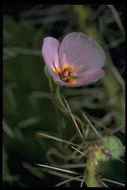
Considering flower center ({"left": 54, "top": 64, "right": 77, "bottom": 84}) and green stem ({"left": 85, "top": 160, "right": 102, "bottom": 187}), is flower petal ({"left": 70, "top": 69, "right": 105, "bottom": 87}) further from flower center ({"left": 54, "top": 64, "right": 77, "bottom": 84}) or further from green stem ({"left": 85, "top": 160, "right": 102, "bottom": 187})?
green stem ({"left": 85, "top": 160, "right": 102, "bottom": 187})

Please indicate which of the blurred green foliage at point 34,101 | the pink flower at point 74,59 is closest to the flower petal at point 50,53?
the pink flower at point 74,59

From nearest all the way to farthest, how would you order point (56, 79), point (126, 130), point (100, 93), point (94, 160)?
1. point (56, 79)
2. point (94, 160)
3. point (126, 130)
4. point (100, 93)

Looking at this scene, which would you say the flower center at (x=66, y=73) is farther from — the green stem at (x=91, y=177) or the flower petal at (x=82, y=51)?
the green stem at (x=91, y=177)

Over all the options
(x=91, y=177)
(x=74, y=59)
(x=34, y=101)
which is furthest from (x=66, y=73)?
(x=34, y=101)

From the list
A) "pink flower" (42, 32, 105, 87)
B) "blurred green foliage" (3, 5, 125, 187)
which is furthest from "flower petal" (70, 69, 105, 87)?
"blurred green foliage" (3, 5, 125, 187)

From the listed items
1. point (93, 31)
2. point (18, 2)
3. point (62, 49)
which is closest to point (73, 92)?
point (93, 31)

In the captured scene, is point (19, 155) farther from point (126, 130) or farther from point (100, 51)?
point (100, 51)
